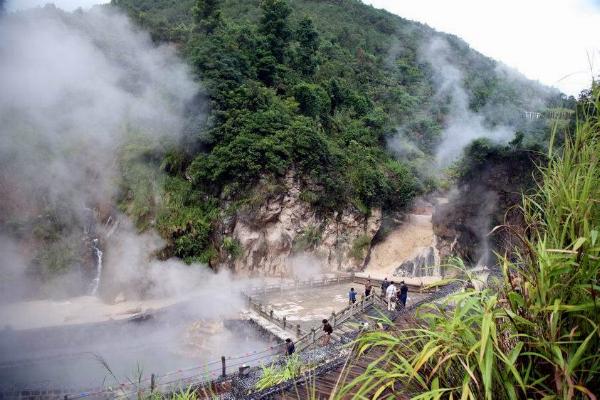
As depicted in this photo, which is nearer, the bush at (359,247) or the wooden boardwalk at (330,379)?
the wooden boardwalk at (330,379)

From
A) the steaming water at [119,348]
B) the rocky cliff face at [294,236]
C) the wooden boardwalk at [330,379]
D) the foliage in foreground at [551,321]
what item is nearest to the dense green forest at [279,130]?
the rocky cliff face at [294,236]

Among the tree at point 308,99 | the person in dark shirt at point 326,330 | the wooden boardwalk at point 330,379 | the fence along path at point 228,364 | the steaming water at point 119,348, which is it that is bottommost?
the steaming water at point 119,348

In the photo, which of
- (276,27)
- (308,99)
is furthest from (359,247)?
(276,27)

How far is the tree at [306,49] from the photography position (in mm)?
31172

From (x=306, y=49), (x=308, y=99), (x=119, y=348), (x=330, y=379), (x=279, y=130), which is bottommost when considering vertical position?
(x=119, y=348)

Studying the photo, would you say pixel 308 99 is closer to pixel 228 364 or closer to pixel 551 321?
pixel 228 364

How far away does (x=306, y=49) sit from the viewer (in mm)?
31719

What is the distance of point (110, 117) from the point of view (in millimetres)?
23859

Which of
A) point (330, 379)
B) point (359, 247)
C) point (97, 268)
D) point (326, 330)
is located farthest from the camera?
point (359, 247)

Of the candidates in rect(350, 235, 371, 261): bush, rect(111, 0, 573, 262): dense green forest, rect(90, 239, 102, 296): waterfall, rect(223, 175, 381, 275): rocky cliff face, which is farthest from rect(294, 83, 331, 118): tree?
rect(90, 239, 102, 296): waterfall

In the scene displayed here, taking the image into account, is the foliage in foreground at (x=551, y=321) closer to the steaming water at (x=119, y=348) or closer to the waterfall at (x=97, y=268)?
the steaming water at (x=119, y=348)

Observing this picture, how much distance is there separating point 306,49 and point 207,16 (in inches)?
316

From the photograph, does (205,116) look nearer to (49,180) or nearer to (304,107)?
(304,107)

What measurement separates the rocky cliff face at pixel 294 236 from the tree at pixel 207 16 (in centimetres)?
1470
